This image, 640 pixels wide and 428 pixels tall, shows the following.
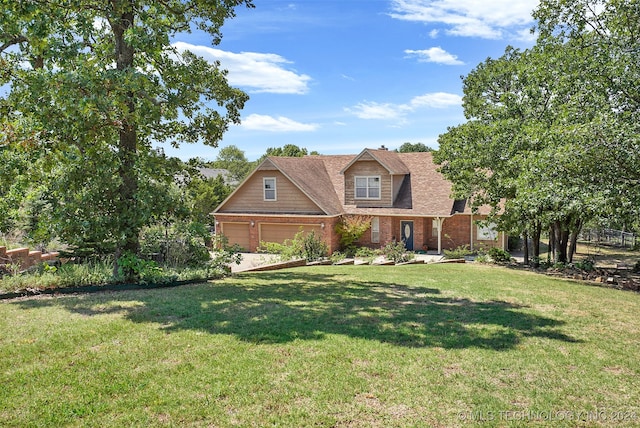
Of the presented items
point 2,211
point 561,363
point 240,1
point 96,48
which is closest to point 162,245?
point 2,211

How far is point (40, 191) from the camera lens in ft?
36.1

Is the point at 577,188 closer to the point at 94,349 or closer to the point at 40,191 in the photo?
the point at 94,349

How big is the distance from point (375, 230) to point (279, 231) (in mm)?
6077

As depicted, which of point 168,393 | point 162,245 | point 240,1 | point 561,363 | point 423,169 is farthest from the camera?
point 423,169

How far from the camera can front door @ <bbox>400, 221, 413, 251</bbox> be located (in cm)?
2780

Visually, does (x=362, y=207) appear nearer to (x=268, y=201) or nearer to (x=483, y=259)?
(x=268, y=201)

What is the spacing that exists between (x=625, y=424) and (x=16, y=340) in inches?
294

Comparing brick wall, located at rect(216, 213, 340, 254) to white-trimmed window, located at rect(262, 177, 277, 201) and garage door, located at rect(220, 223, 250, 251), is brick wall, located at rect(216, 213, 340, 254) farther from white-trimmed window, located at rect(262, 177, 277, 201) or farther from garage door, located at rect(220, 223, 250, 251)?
white-trimmed window, located at rect(262, 177, 277, 201)

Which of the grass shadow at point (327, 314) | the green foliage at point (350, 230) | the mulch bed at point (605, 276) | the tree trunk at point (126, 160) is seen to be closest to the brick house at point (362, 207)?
the green foliage at point (350, 230)

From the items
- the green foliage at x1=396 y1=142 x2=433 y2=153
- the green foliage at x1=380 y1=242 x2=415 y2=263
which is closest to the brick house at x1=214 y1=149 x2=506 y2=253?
the green foliage at x1=380 y1=242 x2=415 y2=263

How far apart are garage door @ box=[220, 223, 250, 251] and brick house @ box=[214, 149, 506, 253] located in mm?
67

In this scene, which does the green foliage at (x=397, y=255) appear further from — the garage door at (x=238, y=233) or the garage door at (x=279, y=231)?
the garage door at (x=238, y=233)

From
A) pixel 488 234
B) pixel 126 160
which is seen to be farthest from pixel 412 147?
pixel 126 160

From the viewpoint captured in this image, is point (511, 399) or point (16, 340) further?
point (16, 340)
